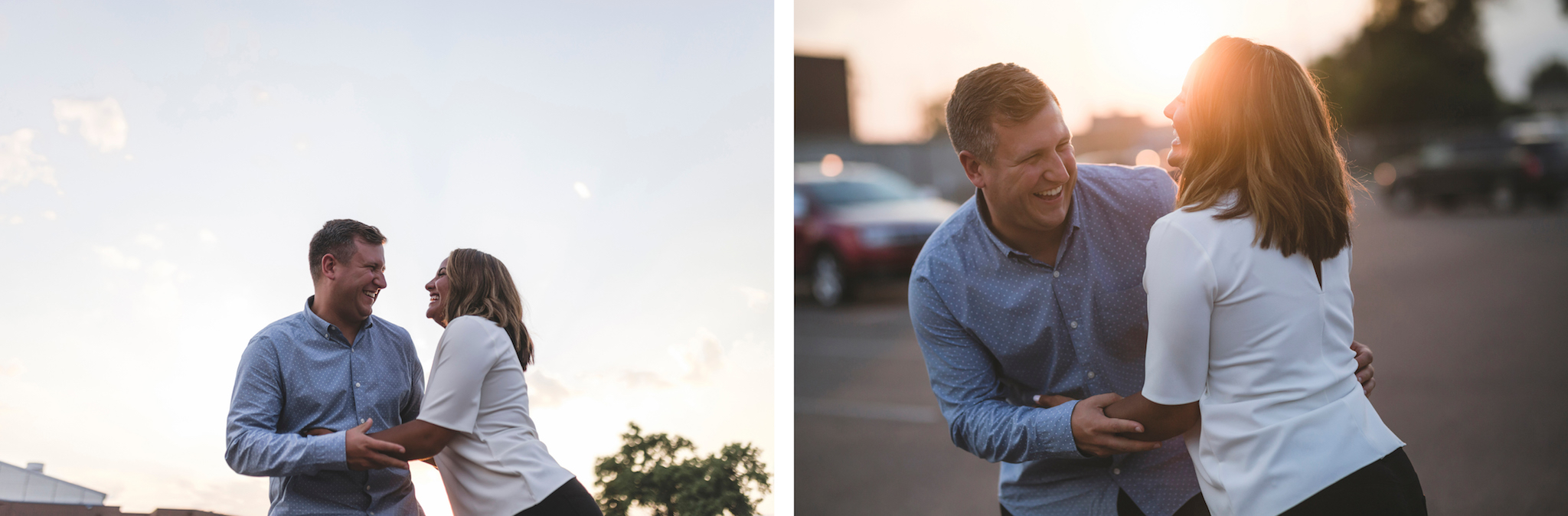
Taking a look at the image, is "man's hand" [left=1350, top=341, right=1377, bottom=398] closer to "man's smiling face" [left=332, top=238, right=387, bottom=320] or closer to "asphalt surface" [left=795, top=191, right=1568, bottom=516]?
"asphalt surface" [left=795, top=191, right=1568, bottom=516]

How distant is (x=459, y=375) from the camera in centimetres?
210

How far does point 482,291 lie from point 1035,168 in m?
1.31

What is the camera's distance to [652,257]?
11.7 ft

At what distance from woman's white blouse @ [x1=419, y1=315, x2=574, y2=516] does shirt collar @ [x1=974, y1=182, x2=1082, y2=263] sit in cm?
113

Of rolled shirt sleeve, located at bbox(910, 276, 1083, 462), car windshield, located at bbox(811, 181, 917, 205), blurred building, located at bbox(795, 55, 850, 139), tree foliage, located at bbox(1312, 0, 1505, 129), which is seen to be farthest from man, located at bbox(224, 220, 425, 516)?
tree foliage, located at bbox(1312, 0, 1505, 129)

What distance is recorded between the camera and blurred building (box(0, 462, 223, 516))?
9.39 ft

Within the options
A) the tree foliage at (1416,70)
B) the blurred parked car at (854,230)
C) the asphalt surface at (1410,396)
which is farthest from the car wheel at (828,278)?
the tree foliage at (1416,70)

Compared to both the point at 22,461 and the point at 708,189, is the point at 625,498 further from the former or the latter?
the point at 22,461

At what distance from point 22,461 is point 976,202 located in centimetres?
302

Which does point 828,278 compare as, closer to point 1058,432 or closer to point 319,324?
point 319,324

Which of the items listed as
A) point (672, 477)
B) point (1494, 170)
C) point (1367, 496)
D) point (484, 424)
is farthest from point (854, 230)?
point (1494, 170)

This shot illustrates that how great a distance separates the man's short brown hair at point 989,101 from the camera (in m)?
1.89

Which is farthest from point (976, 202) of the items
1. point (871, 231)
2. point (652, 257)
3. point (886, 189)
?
point (886, 189)

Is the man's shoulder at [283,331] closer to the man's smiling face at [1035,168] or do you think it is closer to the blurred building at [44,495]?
the blurred building at [44,495]
